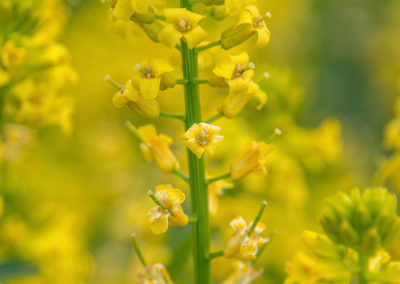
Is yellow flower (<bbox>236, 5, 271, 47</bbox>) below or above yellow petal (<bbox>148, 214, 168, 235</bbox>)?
above

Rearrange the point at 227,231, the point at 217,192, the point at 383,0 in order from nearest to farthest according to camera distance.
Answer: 1. the point at 217,192
2. the point at 227,231
3. the point at 383,0

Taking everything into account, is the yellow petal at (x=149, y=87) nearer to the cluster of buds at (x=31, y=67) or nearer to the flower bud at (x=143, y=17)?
the flower bud at (x=143, y=17)

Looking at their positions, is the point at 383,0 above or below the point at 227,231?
above

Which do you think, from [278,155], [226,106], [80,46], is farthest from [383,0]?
[226,106]

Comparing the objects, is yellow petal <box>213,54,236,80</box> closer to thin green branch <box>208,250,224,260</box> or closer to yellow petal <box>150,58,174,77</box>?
yellow petal <box>150,58,174,77</box>

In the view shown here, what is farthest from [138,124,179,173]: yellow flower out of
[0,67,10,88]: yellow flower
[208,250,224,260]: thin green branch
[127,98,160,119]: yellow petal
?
[0,67,10,88]: yellow flower

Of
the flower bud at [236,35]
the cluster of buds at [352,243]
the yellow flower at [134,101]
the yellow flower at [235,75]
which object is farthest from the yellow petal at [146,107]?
the cluster of buds at [352,243]

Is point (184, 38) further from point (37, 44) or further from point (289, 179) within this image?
point (289, 179)

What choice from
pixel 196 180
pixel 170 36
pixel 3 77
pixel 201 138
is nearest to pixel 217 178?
pixel 196 180
